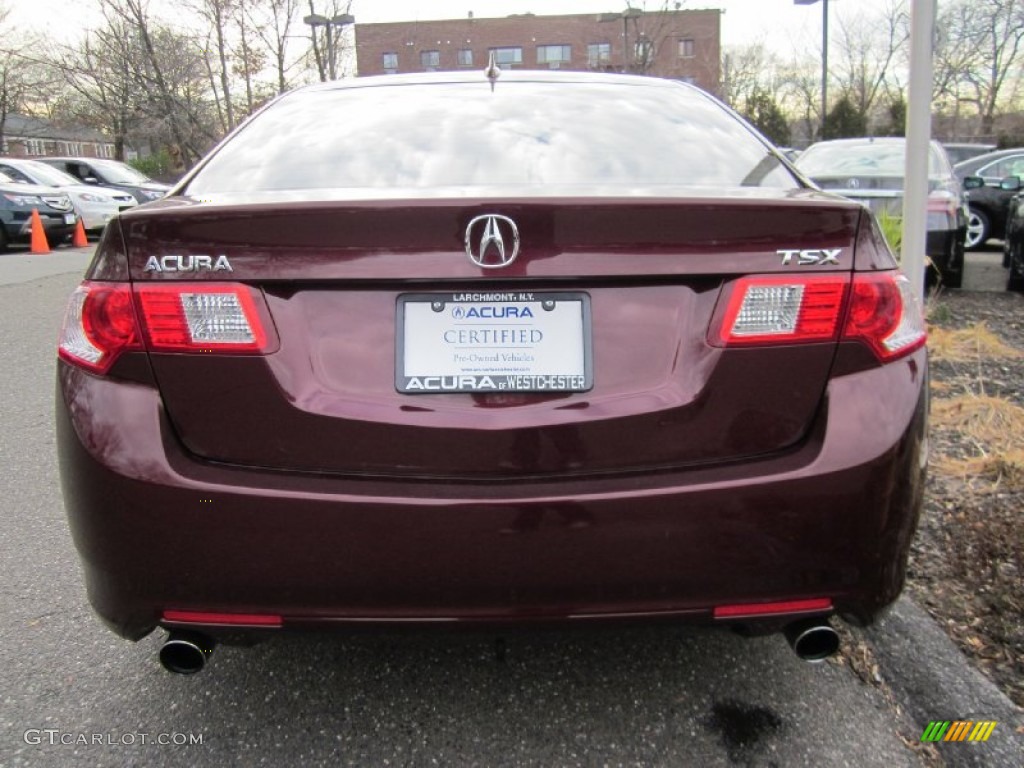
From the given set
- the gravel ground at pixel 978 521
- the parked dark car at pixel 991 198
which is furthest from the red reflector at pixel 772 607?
the parked dark car at pixel 991 198

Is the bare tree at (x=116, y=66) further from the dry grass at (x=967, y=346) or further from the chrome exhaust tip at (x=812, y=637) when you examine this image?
the chrome exhaust tip at (x=812, y=637)

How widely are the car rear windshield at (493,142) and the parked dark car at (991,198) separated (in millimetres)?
10824

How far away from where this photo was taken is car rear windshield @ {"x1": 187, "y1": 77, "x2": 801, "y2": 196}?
2.18 m

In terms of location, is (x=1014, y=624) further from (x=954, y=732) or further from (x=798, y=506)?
(x=798, y=506)

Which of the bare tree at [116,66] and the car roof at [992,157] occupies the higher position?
the bare tree at [116,66]

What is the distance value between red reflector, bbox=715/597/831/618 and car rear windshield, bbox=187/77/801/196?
3.04 feet

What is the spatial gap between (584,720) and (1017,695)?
1111 millimetres

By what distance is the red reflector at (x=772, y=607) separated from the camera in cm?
180

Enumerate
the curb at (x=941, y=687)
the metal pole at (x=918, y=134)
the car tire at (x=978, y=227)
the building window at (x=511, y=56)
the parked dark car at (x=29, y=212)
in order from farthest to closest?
1. the building window at (x=511, y=56)
2. the parked dark car at (x=29, y=212)
3. the car tire at (x=978, y=227)
4. the metal pole at (x=918, y=134)
5. the curb at (x=941, y=687)

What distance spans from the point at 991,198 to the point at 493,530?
12.5 metres

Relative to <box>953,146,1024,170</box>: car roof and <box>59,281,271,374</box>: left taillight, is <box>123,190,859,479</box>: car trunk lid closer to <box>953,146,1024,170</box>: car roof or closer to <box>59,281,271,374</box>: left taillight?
<box>59,281,271,374</box>: left taillight

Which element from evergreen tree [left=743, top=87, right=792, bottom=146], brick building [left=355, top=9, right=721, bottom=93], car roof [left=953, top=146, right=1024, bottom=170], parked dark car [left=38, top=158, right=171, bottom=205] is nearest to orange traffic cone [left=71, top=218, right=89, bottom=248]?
parked dark car [left=38, top=158, right=171, bottom=205]

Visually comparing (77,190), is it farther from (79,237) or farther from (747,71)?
(747,71)

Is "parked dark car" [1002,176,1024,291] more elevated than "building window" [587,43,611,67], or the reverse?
"building window" [587,43,611,67]
